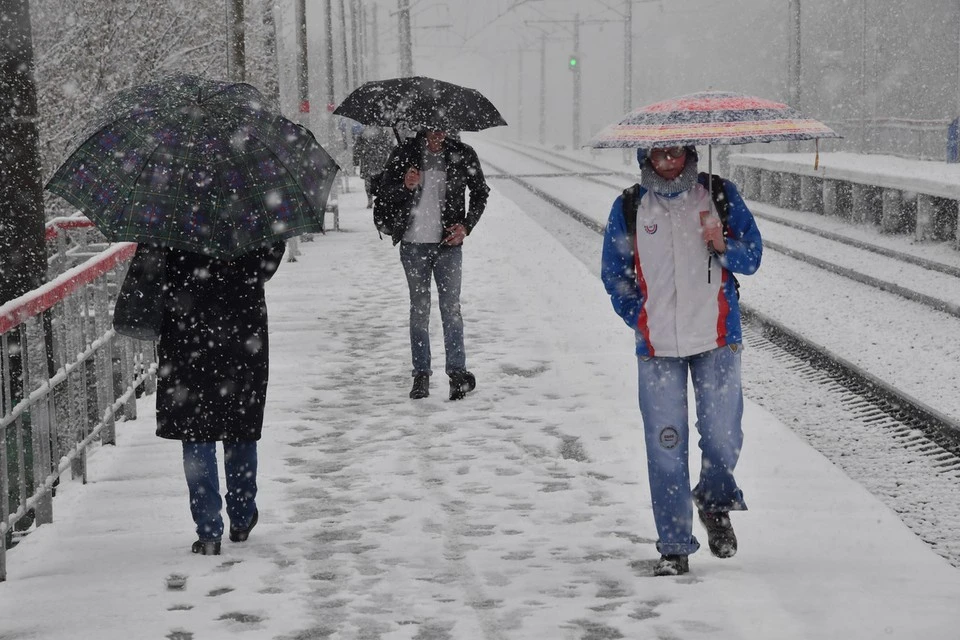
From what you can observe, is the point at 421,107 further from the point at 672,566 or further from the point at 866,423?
the point at 672,566

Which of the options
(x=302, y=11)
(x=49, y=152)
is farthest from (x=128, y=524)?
(x=302, y=11)

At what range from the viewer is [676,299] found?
519 centimetres

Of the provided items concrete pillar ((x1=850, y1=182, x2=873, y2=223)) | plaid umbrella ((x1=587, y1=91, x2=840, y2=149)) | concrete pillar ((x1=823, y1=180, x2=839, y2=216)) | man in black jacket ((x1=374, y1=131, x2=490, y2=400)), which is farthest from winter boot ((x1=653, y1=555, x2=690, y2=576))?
concrete pillar ((x1=823, y1=180, x2=839, y2=216))

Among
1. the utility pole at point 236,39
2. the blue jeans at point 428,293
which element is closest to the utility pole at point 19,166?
the blue jeans at point 428,293

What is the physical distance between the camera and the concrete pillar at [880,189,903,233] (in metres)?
20.4

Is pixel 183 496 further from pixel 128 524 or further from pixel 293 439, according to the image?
pixel 293 439

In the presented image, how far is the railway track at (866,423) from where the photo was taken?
6535 mm

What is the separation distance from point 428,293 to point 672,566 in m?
3.66

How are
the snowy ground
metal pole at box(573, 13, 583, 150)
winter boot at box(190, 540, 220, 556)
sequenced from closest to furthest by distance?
the snowy ground → winter boot at box(190, 540, 220, 556) → metal pole at box(573, 13, 583, 150)

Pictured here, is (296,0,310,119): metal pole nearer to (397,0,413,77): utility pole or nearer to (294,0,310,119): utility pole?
(294,0,310,119): utility pole

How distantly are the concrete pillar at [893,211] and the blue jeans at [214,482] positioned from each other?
16.5 metres

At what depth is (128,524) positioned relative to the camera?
6.09 m

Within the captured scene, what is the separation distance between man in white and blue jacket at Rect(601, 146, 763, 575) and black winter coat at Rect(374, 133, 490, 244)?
10.2 feet

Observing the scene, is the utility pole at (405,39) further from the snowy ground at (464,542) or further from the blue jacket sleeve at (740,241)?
the blue jacket sleeve at (740,241)
